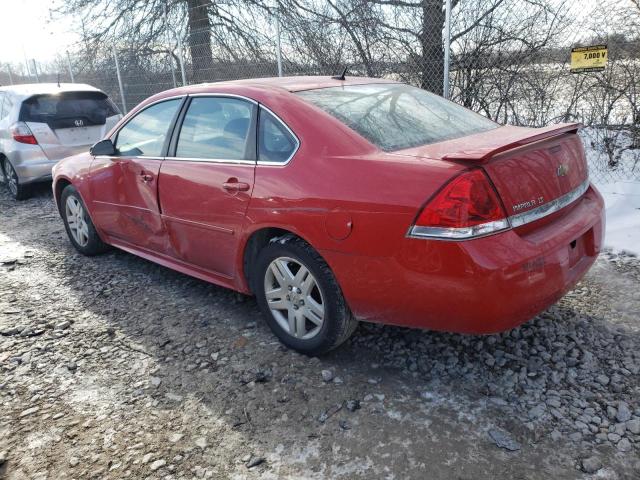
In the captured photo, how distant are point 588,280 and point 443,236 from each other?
213cm

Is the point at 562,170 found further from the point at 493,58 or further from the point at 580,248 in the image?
the point at 493,58

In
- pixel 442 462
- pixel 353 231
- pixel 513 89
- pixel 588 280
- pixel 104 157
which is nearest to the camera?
pixel 442 462

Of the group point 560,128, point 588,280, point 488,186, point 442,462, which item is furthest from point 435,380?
point 588,280

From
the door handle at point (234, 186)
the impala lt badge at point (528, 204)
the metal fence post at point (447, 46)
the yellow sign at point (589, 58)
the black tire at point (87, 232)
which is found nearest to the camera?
the impala lt badge at point (528, 204)

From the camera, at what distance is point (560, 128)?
107 inches

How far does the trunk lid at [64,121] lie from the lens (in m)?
7.07

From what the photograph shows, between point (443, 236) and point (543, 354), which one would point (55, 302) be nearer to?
point (443, 236)

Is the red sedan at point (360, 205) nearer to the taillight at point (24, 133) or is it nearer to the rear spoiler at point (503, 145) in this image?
the rear spoiler at point (503, 145)

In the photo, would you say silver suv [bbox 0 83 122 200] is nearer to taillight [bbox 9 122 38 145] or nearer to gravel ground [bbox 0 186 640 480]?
taillight [bbox 9 122 38 145]

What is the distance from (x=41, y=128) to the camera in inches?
278

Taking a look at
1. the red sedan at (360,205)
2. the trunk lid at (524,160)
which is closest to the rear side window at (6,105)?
the red sedan at (360,205)

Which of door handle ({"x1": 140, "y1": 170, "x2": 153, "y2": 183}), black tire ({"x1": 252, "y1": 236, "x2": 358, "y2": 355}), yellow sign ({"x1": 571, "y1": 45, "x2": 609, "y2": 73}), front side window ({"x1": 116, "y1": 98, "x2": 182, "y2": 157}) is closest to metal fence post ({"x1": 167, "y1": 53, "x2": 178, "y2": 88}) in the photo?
front side window ({"x1": 116, "y1": 98, "x2": 182, "y2": 157})

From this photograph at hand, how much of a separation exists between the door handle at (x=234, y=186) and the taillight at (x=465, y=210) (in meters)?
1.16

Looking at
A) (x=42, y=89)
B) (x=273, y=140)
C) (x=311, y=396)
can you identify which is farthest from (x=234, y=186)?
(x=42, y=89)
